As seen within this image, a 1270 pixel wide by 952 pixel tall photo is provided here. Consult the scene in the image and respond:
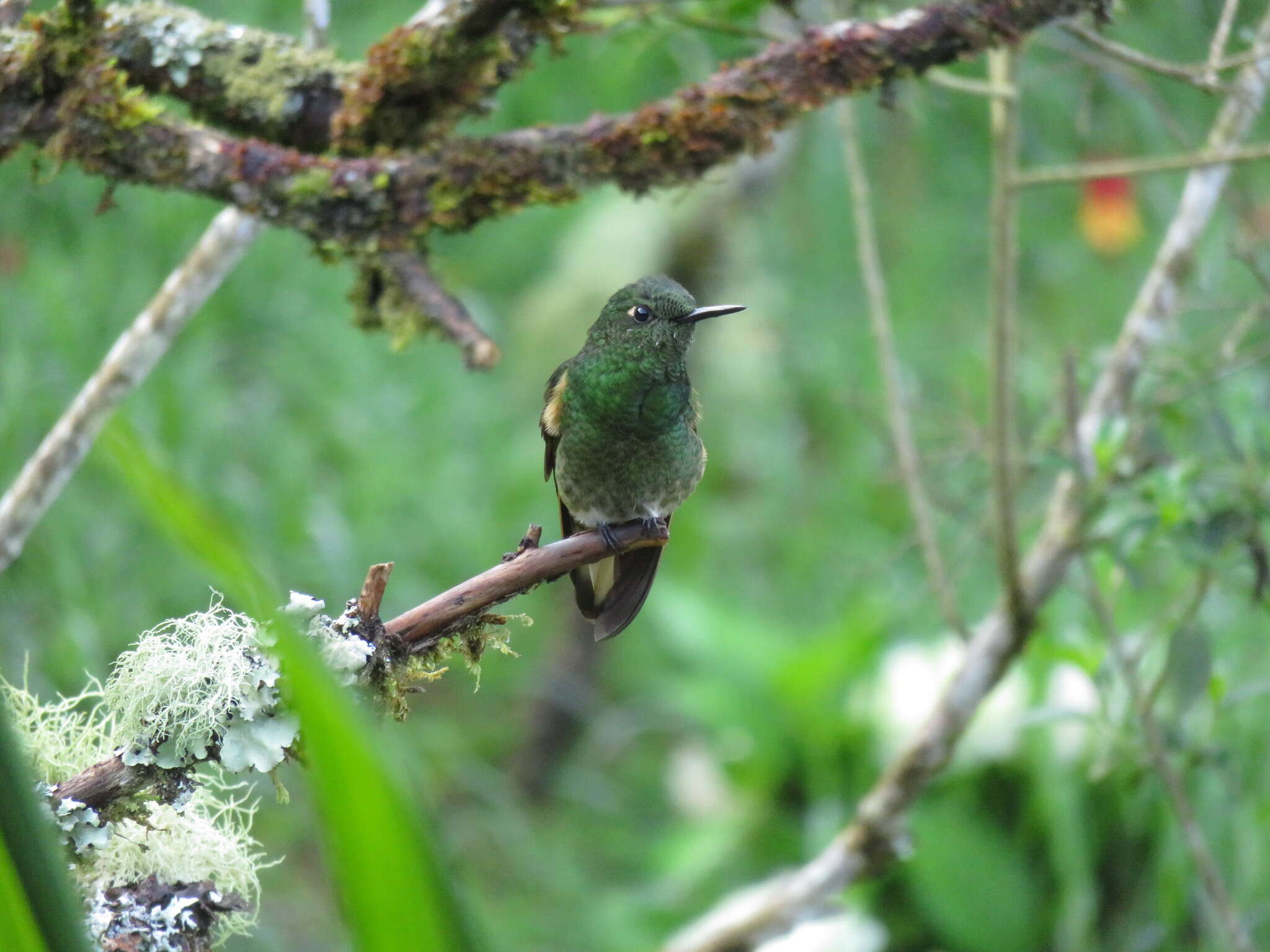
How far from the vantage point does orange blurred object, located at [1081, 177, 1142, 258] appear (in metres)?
4.26

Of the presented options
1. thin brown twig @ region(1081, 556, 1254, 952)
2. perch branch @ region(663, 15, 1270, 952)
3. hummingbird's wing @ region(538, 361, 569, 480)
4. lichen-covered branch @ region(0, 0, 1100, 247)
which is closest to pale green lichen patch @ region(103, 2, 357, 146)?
lichen-covered branch @ region(0, 0, 1100, 247)

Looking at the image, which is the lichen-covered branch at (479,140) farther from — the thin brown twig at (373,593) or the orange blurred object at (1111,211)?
the orange blurred object at (1111,211)

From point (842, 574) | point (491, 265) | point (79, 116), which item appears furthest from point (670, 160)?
point (491, 265)

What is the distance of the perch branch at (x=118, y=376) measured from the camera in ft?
5.07

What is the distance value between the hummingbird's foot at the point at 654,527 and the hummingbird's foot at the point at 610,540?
0.13 ft

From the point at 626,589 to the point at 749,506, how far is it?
4057 mm

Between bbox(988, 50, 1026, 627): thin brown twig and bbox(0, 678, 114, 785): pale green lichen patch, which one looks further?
bbox(988, 50, 1026, 627): thin brown twig

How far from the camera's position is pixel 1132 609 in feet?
12.1

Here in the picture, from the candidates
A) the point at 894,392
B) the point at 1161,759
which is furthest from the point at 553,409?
the point at 1161,759

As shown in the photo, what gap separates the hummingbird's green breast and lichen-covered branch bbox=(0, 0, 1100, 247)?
26 cm

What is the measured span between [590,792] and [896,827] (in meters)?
3.32

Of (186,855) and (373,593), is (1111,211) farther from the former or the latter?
(186,855)

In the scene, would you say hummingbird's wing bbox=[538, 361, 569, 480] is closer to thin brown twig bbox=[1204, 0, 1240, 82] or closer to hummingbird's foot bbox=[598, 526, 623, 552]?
hummingbird's foot bbox=[598, 526, 623, 552]

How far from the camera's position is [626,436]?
4.95ft
